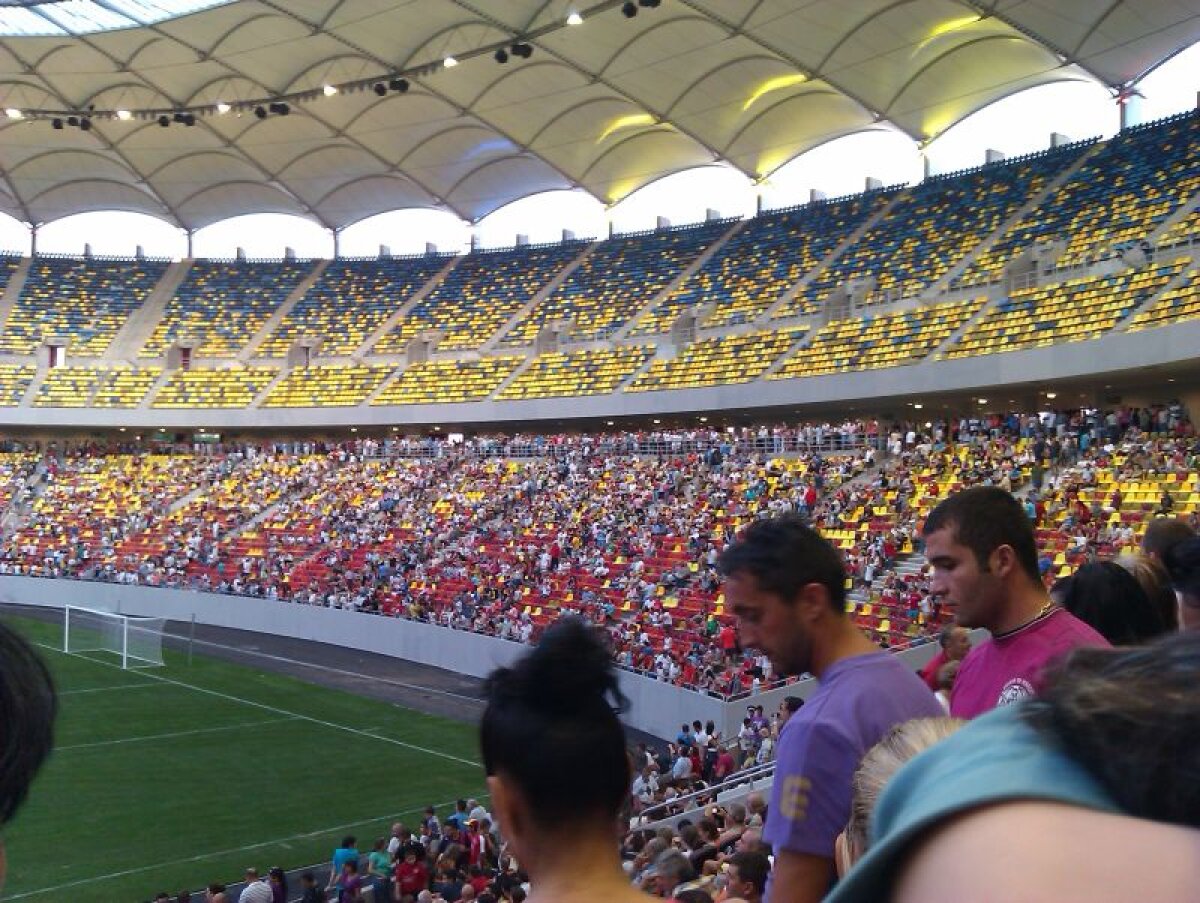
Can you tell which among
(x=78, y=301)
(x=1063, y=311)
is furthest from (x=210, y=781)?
(x=78, y=301)

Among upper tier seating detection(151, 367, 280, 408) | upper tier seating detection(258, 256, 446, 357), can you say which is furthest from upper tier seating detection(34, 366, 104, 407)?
upper tier seating detection(258, 256, 446, 357)

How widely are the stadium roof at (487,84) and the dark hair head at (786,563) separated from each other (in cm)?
3171

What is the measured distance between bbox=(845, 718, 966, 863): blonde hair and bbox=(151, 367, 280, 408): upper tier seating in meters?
50.7

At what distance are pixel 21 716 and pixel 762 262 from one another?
4368 cm

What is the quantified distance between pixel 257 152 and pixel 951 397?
33.4 metres

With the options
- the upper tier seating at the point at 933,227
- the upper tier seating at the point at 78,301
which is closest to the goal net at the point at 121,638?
the upper tier seating at the point at 933,227

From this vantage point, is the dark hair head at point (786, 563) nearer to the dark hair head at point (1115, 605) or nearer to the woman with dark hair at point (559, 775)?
the woman with dark hair at point (559, 775)

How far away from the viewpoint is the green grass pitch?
1481 centimetres

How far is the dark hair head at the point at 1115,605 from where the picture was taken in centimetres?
439

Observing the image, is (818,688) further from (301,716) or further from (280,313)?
(280,313)

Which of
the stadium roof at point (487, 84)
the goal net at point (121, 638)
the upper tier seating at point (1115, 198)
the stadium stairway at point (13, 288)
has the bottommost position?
the goal net at point (121, 638)

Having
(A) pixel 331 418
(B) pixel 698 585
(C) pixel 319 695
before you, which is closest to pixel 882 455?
(B) pixel 698 585

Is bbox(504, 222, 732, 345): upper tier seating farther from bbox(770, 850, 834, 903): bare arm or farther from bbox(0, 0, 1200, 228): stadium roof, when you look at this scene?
bbox(770, 850, 834, 903): bare arm

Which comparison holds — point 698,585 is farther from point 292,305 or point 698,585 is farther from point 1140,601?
point 292,305
